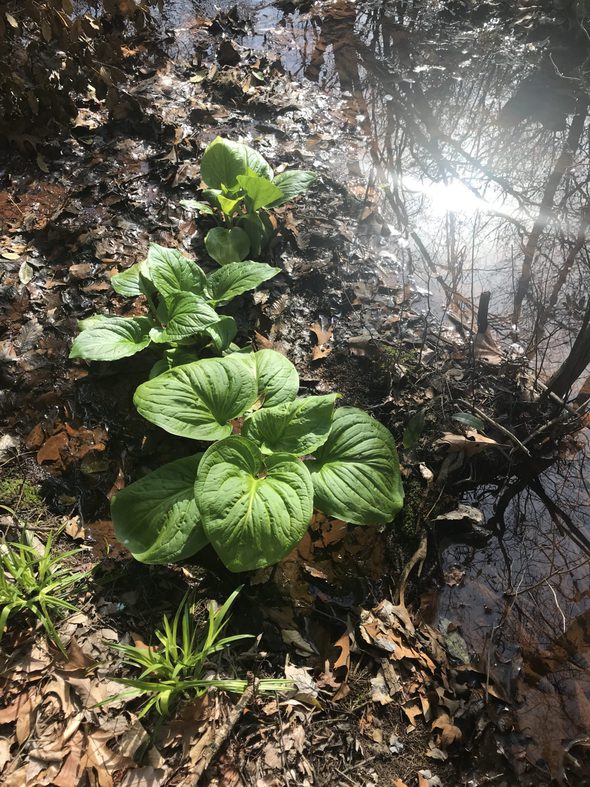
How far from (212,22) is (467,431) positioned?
5.54 m

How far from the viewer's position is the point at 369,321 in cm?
318

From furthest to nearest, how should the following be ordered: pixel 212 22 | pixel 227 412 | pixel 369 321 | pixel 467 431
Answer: pixel 212 22 → pixel 369 321 → pixel 467 431 → pixel 227 412

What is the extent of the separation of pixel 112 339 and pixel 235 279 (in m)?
0.74

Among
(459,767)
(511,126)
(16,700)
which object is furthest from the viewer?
(511,126)

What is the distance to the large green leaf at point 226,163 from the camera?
3160mm

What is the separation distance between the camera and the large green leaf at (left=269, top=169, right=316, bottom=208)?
3143 millimetres

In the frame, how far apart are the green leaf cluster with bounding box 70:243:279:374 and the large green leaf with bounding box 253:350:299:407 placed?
336mm

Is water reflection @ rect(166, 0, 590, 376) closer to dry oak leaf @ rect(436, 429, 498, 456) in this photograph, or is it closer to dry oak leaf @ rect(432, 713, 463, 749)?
dry oak leaf @ rect(436, 429, 498, 456)

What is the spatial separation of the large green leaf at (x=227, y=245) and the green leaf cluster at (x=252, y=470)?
1245 mm

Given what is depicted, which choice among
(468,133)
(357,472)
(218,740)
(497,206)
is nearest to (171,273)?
(357,472)

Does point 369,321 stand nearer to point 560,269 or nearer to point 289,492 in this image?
point 560,269

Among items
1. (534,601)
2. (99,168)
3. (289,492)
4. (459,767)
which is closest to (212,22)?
(99,168)

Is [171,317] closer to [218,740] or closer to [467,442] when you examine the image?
[467,442]

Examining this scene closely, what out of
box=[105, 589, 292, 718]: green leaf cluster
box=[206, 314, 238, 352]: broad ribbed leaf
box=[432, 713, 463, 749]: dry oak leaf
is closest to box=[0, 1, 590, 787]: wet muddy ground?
box=[432, 713, 463, 749]: dry oak leaf
